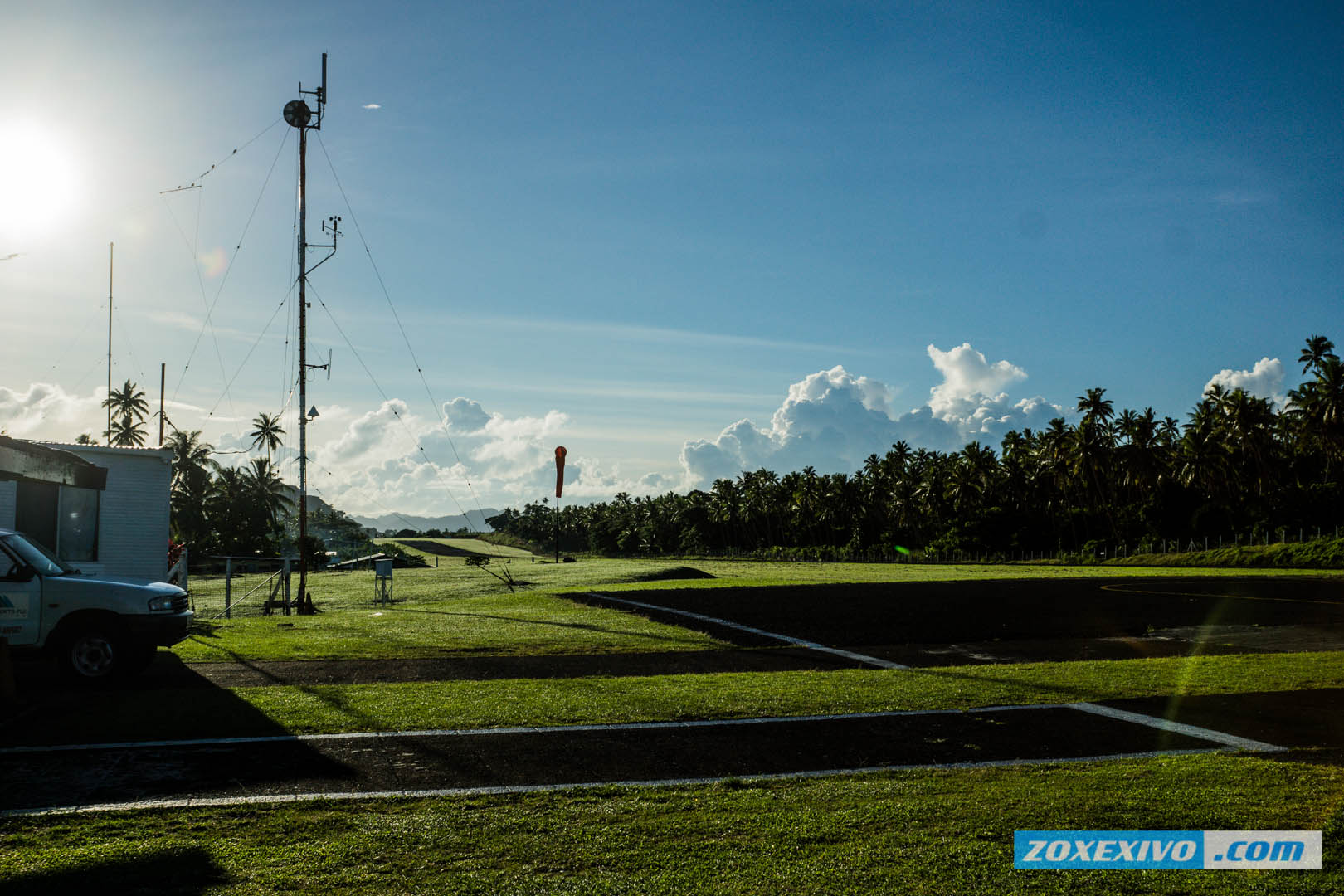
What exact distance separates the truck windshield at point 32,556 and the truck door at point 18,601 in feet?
0.34

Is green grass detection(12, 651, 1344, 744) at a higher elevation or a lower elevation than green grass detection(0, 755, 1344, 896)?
lower

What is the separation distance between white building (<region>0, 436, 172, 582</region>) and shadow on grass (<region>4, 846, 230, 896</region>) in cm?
1526

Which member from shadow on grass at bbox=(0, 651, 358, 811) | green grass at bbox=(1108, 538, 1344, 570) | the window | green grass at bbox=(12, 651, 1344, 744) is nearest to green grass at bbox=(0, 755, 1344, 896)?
shadow on grass at bbox=(0, 651, 358, 811)

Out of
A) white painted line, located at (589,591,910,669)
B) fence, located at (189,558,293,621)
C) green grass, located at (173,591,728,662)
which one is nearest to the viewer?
white painted line, located at (589,591,910,669)

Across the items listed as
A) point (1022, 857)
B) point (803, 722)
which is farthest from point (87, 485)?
point (1022, 857)

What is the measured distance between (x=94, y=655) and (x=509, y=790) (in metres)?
8.08

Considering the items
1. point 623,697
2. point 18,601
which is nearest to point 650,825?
point 623,697

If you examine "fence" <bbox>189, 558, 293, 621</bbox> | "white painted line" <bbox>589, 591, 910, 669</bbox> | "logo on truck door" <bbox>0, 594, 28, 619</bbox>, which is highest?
"logo on truck door" <bbox>0, 594, 28, 619</bbox>

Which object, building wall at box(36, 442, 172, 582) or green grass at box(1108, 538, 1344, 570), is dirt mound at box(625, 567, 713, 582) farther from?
green grass at box(1108, 538, 1344, 570)

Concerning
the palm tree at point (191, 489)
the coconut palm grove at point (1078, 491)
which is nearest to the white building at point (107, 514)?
the coconut palm grove at point (1078, 491)

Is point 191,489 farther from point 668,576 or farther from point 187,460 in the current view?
point 668,576

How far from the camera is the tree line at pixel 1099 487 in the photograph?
76.9 meters

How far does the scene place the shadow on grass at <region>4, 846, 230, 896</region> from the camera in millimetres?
4480

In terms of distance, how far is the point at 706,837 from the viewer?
5.28 m
